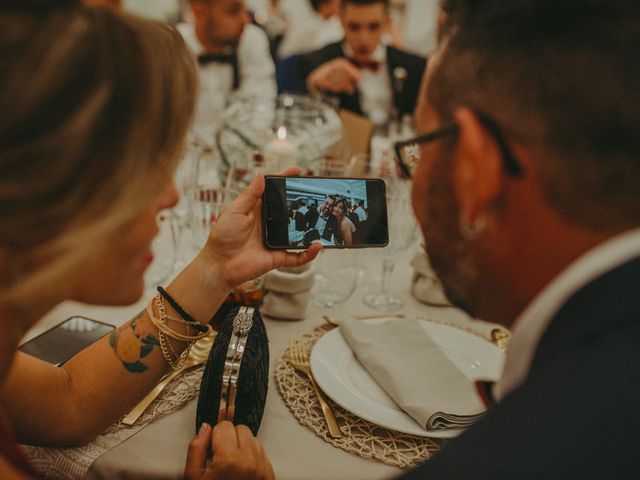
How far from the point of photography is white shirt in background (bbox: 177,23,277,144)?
3389 mm

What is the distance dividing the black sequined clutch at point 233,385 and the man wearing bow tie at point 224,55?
2477 mm

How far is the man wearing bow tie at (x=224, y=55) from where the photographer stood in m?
3.40

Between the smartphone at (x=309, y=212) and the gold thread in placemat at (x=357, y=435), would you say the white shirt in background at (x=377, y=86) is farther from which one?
the gold thread in placemat at (x=357, y=435)

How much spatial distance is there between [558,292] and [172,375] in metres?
0.68

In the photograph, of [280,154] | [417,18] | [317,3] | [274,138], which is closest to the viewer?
[280,154]

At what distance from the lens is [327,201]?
106 centimetres

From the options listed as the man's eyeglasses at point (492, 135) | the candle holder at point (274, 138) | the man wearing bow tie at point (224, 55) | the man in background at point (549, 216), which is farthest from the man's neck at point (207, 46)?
the man in background at point (549, 216)

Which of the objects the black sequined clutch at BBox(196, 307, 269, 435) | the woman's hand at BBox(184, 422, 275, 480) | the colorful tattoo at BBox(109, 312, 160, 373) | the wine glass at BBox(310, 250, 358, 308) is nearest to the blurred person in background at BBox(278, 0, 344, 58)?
the wine glass at BBox(310, 250, 358, 308)

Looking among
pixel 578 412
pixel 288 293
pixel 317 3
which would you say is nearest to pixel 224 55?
pixel 317 3

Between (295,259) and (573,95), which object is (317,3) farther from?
(573,95)

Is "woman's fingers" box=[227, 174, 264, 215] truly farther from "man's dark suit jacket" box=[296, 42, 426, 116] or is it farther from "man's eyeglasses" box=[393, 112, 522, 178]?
"man's dark suit jacket" box=[296, 42, 426, 116]

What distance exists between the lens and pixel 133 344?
37.2 inches

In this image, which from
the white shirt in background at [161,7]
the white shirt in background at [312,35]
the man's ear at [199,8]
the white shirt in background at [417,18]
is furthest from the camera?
the white shirt in background at [417,18]

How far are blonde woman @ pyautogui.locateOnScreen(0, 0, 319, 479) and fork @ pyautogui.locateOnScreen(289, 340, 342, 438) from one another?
5.2 inches
